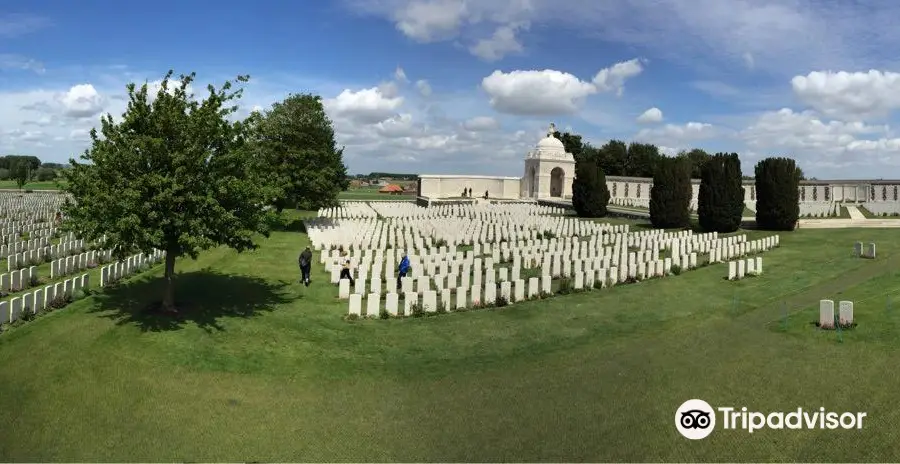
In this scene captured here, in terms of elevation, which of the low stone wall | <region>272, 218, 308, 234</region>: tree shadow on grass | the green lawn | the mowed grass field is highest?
the low stone wall

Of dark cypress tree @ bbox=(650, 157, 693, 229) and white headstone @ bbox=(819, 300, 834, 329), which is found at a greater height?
dark cypress tree @ bbox=(650, 157, 693, 229)

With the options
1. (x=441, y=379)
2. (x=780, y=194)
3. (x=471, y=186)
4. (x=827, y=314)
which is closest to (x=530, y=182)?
(x=471, y=186)

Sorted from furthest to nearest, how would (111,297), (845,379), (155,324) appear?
(111,297), (155,324), (845,379)

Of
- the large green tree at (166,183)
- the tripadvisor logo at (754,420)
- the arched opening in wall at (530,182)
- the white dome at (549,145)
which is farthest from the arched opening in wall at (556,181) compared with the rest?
the tripadvisor logo at (754,420)

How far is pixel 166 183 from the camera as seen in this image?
12.9 m

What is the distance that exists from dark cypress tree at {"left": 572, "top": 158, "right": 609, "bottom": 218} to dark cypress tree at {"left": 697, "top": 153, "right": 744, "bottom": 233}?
1003 cm

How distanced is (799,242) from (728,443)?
77.6 feet

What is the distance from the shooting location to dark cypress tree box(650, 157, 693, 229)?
1330 inches

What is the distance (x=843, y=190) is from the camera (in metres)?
59.0

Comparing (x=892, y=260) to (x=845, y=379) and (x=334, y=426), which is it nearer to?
(x=845, y=379)

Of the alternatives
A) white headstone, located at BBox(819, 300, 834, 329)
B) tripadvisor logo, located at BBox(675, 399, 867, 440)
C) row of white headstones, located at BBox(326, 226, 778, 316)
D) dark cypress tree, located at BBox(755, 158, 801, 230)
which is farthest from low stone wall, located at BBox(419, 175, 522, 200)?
tripadvisor logo, located at BBox(675, 399, 867, 440)

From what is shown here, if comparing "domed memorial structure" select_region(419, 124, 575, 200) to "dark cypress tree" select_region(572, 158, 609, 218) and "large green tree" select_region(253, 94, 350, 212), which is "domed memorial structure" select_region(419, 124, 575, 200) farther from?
"large green tree" select_region(253, 94, 350, 212)

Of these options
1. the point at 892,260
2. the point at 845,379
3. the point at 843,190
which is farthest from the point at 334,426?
the point at 843,190

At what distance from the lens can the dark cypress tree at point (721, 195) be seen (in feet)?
102
